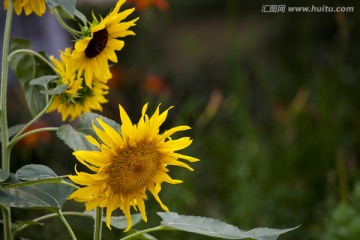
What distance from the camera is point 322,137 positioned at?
8.02 ft

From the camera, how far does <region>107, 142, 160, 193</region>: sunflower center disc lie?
2.63 feet

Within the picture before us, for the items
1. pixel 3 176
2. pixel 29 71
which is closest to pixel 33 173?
pixel 3 176

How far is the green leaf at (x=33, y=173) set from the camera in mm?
808

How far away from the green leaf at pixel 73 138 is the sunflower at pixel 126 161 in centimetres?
3

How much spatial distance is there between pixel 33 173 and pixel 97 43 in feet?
0.66

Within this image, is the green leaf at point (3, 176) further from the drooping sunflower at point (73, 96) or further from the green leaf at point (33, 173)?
the drooping sunflower at point (73, 96)

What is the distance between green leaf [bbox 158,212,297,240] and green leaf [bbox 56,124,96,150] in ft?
0.47

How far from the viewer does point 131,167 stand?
2.65 feet

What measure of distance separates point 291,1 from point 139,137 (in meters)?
3.28

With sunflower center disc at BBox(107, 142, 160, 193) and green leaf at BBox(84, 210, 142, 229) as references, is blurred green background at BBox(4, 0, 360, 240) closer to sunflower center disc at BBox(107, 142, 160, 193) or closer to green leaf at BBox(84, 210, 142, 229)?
green leaf at BBox(84, 210, 142, 229)

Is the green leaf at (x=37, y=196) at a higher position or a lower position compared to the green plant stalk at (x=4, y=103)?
lower

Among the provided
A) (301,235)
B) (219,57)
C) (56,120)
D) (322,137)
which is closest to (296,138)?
(322,137)

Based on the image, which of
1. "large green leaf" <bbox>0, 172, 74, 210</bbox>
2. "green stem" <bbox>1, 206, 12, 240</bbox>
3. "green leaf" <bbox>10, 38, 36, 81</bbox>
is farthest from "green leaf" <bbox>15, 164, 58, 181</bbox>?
"green leaf" <bbox>10, 38, 36, 81</bbox>

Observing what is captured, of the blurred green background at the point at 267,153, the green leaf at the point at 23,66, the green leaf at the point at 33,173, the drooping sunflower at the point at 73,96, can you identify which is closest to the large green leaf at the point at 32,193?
the green leaf at the point at 33,173
